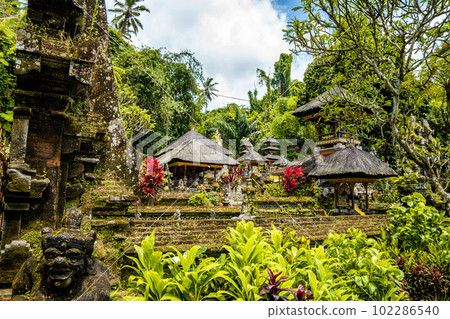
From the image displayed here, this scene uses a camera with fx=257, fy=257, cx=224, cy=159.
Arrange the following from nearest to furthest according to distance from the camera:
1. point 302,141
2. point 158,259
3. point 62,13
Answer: point 158,259, point 62,13, point 302,141

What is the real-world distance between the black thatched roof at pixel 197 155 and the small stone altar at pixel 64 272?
16892 mm

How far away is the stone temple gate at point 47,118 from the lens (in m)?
2.39

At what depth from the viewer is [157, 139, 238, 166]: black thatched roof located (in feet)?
62.7

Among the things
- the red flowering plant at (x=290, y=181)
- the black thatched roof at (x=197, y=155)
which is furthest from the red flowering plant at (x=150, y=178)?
the black thatched roof at (x=197, y=155)

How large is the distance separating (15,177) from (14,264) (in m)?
0.81

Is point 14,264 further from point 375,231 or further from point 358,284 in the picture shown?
point 375,231

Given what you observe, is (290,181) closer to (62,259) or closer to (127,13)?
(62,259)

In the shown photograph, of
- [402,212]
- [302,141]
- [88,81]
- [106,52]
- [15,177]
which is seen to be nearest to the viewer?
[15,177]

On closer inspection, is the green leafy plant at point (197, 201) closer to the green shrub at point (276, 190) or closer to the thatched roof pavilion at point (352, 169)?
the green shrub at point (276, 190)

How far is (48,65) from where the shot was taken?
244 cm

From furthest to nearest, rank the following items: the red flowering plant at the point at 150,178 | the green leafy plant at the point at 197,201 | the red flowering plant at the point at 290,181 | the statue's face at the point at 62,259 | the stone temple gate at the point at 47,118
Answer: the red flowering plant at the point at 290,181, the green leafy plant at the point at 197,201, the red flowering plant at the point at 150,178, the stone temple gate at the point at 47,118, the statue's face at the point at 62,259

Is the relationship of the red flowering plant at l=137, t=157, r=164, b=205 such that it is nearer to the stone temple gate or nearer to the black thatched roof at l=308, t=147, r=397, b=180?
the stone temple gate

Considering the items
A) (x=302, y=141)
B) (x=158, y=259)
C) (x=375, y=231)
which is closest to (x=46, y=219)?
(x=158, y=259)

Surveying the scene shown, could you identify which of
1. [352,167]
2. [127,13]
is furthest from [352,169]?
[127,13]
